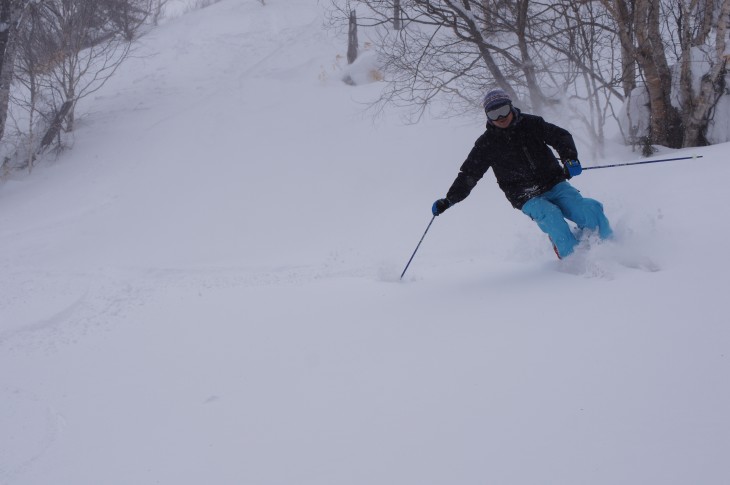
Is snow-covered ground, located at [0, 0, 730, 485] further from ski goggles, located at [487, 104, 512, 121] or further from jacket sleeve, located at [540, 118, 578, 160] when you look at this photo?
ski goggles, located at [487, 104, 512, 121]

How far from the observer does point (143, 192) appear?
1097cm

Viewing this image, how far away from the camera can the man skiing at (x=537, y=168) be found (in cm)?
420

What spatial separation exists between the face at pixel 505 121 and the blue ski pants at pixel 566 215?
2.12 ft

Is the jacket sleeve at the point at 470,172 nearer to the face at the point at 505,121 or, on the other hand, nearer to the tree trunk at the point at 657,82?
the face at the point at 505,121

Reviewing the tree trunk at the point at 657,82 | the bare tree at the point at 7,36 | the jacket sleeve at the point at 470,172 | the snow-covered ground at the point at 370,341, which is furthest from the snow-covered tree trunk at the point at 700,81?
the bare tree at the point at 7,36

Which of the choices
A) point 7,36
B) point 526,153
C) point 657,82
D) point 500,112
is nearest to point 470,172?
point 526,153

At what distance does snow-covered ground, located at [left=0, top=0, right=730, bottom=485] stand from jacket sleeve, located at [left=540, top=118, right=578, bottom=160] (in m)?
0.72

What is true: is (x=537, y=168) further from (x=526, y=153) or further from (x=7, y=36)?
(x=7, y=36)

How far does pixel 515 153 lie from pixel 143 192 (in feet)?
28.9

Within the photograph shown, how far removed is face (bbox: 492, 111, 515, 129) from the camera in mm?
4215

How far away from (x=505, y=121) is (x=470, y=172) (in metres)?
0.56

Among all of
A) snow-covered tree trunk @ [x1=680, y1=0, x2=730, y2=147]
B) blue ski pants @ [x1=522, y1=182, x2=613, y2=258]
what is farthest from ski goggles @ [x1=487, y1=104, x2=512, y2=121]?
snow-covered tree trunk @ [x1=680, y1=0, x2=730, y2=147]

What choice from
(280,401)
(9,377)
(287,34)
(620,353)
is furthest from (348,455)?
(287,34)

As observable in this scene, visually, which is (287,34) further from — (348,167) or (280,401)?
(280,401)
